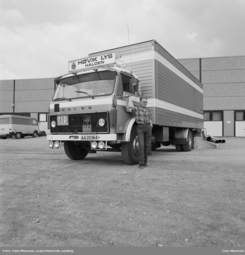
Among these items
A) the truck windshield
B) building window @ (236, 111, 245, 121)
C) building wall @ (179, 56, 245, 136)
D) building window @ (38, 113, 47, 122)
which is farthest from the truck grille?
building window @ (38, 113, 47, 122)

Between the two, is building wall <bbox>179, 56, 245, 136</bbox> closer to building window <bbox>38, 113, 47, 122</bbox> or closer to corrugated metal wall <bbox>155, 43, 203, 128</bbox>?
corrugated metal wall <bbox>155, 43, 203, 128</bbox>

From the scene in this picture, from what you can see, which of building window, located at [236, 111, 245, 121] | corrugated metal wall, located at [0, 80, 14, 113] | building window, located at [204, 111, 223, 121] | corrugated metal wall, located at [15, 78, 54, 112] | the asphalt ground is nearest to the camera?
the asphalt ground

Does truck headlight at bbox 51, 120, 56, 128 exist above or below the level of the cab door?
below

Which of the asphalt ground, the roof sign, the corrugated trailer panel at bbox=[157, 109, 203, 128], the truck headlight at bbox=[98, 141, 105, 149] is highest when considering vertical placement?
the roof sign

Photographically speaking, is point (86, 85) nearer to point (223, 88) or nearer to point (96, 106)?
point (96, 106)

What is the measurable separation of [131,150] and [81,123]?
4.85 feet

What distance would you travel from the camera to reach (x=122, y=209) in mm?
3379

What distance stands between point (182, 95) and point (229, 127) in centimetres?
1903

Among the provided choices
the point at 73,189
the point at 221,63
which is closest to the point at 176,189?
the point at 73,189

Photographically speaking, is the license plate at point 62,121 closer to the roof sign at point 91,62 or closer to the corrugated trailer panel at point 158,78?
the roof sign at point 91,62

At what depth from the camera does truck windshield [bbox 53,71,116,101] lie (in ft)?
22.1

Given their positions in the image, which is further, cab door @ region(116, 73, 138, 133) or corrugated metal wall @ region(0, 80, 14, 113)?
corrugated metal wall @ region(0, 80, 14, 113)

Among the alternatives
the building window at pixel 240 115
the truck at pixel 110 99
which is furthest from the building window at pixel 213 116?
the truck at pixel 110 99

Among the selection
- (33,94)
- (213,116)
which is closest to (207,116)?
(213,116)
